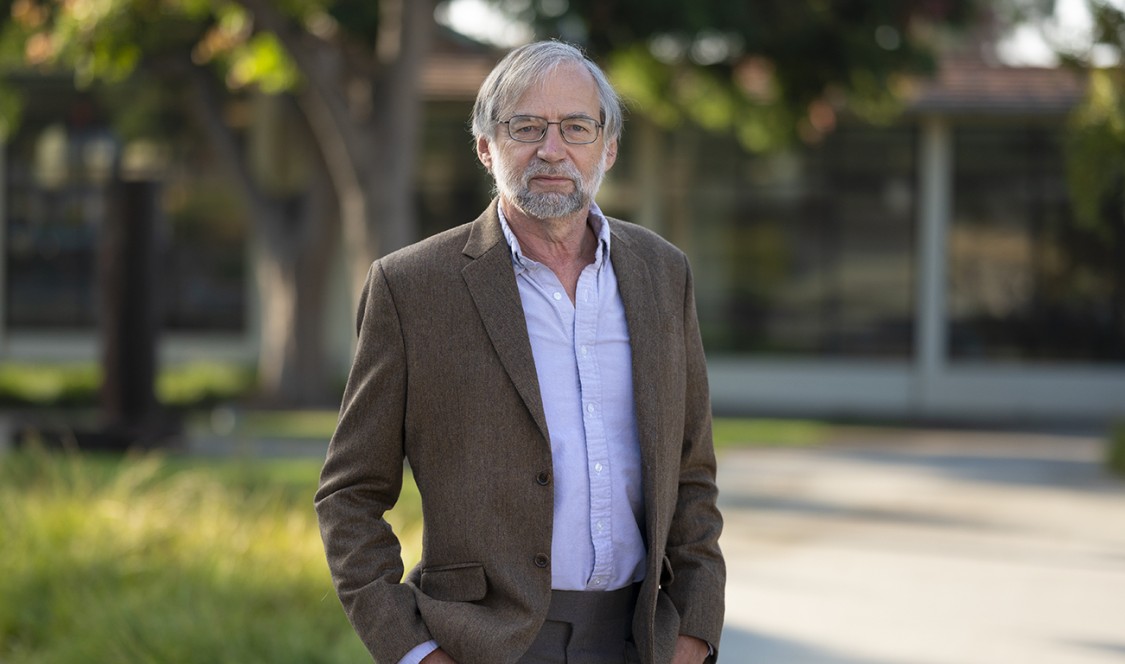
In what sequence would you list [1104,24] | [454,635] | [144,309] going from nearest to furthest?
1. [454,635]
2. [1104,24]
3. [144,309]

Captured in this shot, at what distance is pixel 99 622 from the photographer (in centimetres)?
629

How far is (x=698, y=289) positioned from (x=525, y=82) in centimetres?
1903

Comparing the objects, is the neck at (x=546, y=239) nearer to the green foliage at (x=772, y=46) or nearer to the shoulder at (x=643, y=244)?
the shoulder at (x=643, y=244)

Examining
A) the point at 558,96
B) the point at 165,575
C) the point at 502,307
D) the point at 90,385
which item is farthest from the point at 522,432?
the point at 90,385

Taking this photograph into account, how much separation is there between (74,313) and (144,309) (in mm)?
9566

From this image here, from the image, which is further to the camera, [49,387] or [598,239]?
[49,387]

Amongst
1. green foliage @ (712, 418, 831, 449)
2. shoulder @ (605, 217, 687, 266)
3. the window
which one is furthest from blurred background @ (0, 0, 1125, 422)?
shoulder @ (605, 217, 687, 266)

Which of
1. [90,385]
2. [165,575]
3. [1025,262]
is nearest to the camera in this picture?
[165,575]

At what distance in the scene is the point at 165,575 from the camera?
7.09 metres

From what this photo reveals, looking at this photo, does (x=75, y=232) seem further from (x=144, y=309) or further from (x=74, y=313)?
(x=144, y=309)

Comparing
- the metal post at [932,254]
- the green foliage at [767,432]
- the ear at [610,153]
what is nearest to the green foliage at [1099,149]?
the green foliage at [767,432]

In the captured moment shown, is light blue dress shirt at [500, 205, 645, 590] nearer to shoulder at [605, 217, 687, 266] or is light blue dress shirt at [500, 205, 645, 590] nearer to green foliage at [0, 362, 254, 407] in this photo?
shoulder at [605, 217, 687, 266]

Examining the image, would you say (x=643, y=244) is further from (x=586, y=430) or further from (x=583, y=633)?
(x=583, y=633)

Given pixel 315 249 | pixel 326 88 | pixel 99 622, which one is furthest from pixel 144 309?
pixel 99 622
